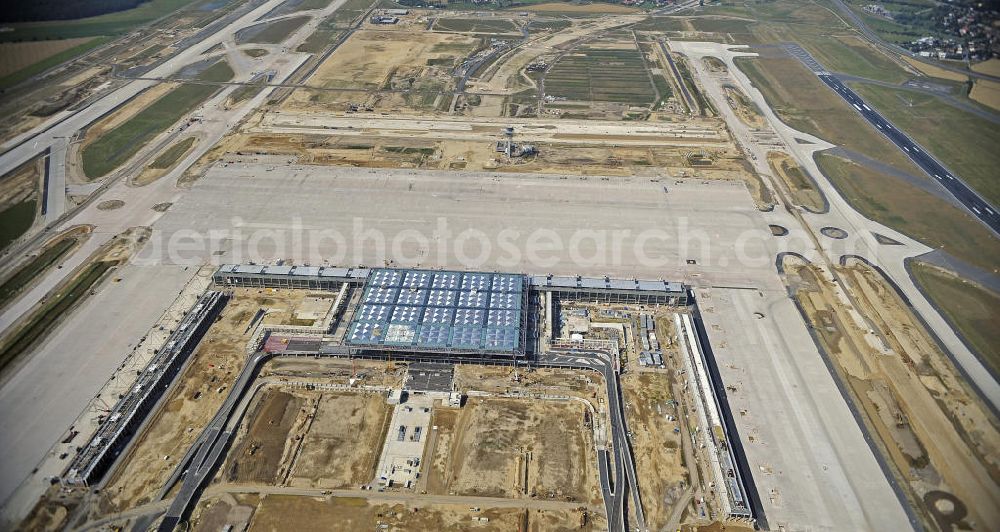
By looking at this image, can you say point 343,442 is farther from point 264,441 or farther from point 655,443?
point 655,443

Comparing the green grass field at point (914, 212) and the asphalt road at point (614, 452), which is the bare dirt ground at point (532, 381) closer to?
the asphalt road at point (614, 452)

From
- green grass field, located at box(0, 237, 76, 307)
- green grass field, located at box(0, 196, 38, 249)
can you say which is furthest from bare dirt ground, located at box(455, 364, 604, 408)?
green grass field, located at box(0, 196, 38, 249)

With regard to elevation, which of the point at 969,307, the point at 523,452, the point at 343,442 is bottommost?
the point at 343,442

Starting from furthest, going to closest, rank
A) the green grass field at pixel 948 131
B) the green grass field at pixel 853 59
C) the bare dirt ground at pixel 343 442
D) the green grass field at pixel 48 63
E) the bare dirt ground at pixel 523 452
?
the green grass field at pixel 853 59, the green grass field at pixel 48 63, the green grass field at pixel 948 131, the bare dirt ground at pixel 343 442, the bare dirt ground at pixel 523 452

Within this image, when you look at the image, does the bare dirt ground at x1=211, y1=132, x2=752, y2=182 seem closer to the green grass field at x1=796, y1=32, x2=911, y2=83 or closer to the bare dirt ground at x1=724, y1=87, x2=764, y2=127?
the bare dirt ground at x1=724, y1=87, x2=764, y2=127

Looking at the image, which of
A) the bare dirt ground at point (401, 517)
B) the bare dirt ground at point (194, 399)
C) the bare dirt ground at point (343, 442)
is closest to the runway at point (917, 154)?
the bare dirt ground at point (401, 517)

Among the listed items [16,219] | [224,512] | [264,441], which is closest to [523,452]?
[264,441]
